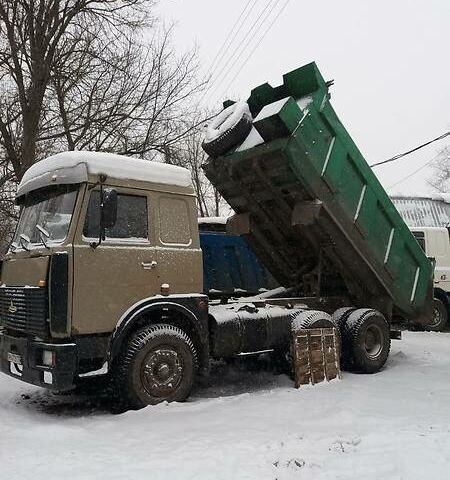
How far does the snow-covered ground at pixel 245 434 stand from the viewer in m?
3.83

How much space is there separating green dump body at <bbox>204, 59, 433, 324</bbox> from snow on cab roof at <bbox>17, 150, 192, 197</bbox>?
3.93 feet

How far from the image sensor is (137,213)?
5910 mm

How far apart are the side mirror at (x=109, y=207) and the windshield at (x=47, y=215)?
1.16 ft

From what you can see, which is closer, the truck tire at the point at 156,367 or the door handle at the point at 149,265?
the truck tire at the point at 156,367

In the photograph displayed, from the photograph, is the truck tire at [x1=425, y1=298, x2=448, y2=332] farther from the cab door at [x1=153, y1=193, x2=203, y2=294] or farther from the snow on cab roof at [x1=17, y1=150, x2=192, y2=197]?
the snow on cab roof at [x1=17, y1=150, x2=192, y2=197]

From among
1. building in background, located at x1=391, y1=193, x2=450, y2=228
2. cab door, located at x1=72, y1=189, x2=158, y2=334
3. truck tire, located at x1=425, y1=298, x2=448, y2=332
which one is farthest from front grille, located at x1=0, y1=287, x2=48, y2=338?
building in background, located at x1=391, y1=193, x2=450, y2=228

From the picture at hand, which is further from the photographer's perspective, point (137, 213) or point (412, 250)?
point (412, 250)

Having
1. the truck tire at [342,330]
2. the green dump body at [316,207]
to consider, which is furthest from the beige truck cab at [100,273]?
the truck tire at [342,330]

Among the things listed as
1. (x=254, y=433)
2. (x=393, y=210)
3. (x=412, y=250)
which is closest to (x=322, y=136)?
(x=393, y=210)

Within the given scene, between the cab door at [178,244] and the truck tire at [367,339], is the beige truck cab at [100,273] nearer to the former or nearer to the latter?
the cab door at [178,244]

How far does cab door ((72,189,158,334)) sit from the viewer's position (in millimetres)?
5387

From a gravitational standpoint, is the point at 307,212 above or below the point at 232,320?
above

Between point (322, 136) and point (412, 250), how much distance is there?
7.63ft

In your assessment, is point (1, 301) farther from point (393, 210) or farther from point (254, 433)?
point (393, 210)
